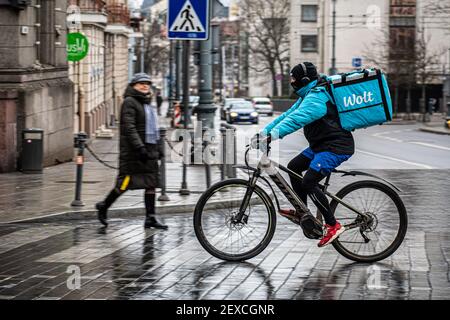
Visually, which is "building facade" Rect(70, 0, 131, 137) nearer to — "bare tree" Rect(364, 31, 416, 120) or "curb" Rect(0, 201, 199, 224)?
"bare tree" Rect(364, 31, 416, 120)

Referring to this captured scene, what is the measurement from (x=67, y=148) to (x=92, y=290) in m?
14.5

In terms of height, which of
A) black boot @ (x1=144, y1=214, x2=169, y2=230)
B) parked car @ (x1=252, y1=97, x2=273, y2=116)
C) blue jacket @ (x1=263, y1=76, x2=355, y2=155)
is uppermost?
blue jacket @ (x1=263, y1=76, x2=355, y2=155)

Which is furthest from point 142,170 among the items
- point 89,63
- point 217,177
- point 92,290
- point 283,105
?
point 283,105

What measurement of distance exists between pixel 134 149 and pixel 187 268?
2.77 m

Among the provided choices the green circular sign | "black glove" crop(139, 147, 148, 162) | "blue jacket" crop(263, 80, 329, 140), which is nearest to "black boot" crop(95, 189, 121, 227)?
"black glove" crop(139, 147, 148, 162)

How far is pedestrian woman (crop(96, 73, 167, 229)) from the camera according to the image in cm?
1088

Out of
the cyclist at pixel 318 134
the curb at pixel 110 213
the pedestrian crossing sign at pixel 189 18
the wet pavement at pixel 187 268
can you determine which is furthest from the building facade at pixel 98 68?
the cyclist at pixel 318 134

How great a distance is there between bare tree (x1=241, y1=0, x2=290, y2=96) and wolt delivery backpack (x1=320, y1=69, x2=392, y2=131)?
92.7 meters

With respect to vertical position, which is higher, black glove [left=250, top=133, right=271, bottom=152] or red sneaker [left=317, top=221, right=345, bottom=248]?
black glove [left=250, top=133, right=271, bottom=152]

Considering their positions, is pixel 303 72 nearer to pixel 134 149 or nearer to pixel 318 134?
pixel 318 134

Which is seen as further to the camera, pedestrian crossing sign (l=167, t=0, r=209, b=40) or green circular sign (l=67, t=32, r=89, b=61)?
green circular sign (l=67, t=32, r=89, b=61)

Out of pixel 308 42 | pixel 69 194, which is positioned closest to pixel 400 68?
pixel 308 42

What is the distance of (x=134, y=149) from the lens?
35.6 ft

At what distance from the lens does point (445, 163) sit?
2347cm
